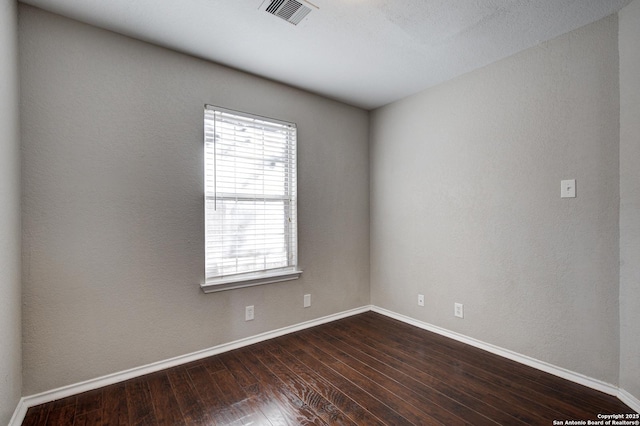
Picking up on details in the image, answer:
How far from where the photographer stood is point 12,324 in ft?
5.49

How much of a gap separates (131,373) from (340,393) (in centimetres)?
151

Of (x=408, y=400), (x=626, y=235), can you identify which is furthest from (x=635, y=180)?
(x=408, y=400)

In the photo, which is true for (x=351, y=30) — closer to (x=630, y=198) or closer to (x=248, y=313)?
(x=630, y=198)

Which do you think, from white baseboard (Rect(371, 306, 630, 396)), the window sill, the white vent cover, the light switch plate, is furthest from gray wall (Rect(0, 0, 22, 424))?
the light switch plate

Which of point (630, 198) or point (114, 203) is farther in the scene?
point (114, 203)

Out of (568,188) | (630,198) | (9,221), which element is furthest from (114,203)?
(630,198)

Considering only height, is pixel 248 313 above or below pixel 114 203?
below

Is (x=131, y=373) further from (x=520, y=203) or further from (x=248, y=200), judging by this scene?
(x=520, y=203)

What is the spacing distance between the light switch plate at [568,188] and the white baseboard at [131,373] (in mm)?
2485

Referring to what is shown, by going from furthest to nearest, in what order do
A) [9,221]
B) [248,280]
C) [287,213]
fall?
1. [287,213]
2. [248,280]
3. [9,221]

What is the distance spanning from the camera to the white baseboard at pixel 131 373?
1839 millimetres

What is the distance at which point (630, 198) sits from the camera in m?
1.87

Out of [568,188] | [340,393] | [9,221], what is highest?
[568,188]

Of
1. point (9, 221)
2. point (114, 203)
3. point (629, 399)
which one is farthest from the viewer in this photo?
point (114, 203)
